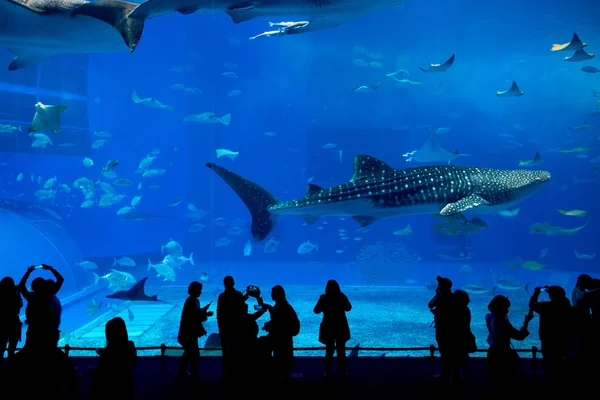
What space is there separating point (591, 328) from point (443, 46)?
74.6 feet

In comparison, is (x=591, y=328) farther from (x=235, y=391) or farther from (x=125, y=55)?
(x=125, y=55)

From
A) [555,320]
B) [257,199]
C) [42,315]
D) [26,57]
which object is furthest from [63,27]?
[555,320]

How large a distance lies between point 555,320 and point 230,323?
2.74m

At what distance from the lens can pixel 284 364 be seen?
337 cm

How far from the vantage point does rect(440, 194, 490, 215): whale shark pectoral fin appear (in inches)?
198

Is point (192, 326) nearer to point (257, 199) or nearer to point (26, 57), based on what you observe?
point (257, 199)

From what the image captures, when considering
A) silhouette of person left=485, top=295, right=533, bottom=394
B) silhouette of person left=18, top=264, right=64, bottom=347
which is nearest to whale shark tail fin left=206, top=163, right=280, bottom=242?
silhouette of person left=18, top=264, right=64, bottom=347

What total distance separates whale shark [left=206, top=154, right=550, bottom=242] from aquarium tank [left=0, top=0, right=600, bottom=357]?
26mm

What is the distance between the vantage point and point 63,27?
14.9 feet

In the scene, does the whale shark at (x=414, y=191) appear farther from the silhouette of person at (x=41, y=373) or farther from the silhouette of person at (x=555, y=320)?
the silhouette of person at (x=41, y=373)

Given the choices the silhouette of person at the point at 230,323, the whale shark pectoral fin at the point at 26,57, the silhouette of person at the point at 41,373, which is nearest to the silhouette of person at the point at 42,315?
the silhouette of person at the point at 41,373

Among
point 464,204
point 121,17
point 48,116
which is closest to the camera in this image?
point 121,17

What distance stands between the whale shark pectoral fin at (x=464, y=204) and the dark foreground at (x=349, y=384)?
175 centimetres

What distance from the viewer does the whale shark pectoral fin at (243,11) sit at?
3895mm
